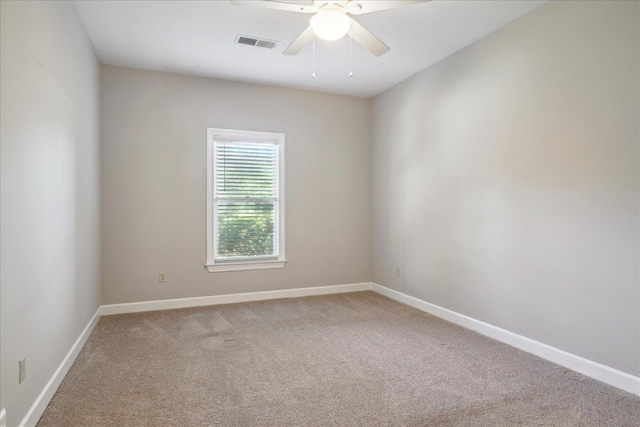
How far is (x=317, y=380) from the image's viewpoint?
2551 millimetres

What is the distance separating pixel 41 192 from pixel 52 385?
121 centimetres

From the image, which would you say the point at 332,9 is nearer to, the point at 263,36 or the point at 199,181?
the point at 263,36

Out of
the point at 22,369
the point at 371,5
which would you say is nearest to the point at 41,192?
the point at 22,369

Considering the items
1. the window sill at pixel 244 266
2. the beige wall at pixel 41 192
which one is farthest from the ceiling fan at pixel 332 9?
the window sill at pixel 244 266

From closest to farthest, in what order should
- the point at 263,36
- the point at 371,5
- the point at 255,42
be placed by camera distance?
the point at 371,5 < the point at 263,36 < the point at 255,42

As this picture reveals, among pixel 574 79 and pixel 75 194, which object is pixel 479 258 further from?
pixel 75 194

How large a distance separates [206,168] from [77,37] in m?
1.86

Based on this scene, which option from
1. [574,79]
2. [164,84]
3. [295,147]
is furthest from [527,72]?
[164,84]

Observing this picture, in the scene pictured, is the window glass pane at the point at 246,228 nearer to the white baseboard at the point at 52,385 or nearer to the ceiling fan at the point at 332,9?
the white baseboard at the point at 52,385

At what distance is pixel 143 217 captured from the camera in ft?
14.1

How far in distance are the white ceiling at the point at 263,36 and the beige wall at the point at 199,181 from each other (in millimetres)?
339

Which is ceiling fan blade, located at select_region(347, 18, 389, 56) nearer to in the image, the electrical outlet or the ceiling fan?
the ceiling fan

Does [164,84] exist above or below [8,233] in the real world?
above

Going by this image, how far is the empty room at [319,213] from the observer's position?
2184 millimetres
